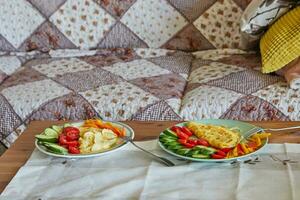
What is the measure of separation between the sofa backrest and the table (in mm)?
1091

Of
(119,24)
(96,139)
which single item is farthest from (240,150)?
(119,24)

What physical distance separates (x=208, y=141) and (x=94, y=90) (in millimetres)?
853

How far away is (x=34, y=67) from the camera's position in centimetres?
230

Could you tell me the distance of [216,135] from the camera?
118 centimetres

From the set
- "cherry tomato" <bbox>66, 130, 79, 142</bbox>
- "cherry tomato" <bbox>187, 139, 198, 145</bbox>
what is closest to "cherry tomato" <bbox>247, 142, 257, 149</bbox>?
"cherry tomato" <bbox>187, 139, 198, 145</bbox>

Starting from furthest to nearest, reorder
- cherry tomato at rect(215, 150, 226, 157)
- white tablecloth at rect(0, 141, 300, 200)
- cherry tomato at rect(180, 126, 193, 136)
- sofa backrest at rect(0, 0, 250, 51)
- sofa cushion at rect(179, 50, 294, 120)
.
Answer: sofa backrest at rect(0, 0, 250, 51), sofa cushion at rect(179, 50, 294, 120), cherry tomato at rect(180, 126, 193, 136), cherry tomato at rect(215, 150, 226, 157), white tablecloth at rect(0, 141, 300, 200)

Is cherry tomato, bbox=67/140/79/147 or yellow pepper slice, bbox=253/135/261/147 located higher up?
cherry tomato, bbox=67/140/79/147

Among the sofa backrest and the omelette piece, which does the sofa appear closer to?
the sofa backrest

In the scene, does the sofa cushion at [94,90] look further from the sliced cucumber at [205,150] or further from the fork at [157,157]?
the sliced cucumber at [205,150]

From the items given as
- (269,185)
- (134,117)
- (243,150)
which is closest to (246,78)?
(134,117)

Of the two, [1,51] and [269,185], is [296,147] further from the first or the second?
[1,51]

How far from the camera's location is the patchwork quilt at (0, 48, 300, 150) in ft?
5.72

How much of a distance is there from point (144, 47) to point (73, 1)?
1.36ft

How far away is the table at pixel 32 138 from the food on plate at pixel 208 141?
0.26 feet
